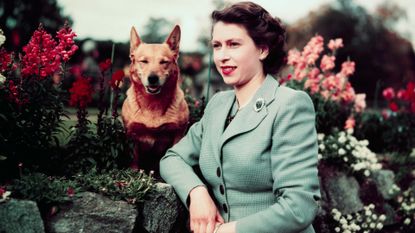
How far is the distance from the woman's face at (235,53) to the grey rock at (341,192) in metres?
2.79

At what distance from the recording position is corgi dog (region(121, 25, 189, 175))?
332 centimetres

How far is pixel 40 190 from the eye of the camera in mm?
2654

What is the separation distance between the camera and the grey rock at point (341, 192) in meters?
5.10

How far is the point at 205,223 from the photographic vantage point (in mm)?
2576

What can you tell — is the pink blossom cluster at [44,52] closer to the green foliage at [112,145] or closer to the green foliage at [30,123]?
the green foliage at [30,123]

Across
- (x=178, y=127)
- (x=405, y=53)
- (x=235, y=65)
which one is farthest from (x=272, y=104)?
(x=405, y=53)

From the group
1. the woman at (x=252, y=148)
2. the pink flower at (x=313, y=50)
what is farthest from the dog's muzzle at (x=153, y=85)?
the pink flower at (x=313, y=50)

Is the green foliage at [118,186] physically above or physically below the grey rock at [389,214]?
above

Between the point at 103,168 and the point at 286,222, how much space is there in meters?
1.69

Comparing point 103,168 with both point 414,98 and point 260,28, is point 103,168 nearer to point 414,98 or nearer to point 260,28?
point 260,28

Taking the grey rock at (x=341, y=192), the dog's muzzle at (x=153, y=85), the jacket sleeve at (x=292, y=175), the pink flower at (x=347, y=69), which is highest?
the pink flower at (x=347, y=69)

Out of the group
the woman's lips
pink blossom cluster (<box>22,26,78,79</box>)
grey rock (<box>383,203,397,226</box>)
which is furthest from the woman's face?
grey rock (<box>383,203,397,226</box>)

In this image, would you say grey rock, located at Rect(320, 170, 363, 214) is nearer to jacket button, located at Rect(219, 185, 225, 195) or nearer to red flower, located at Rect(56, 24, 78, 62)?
jacket button, located at Rect(219, 185, 225, 195)

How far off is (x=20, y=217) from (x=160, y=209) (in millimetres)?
915
